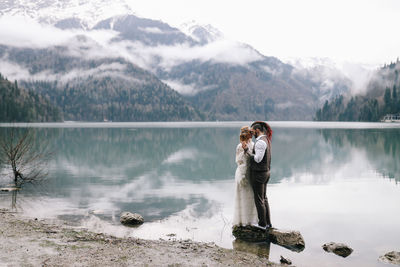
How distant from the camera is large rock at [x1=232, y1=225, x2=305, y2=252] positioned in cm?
1305

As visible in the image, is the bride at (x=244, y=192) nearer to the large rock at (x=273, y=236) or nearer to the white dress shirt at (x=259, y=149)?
the large rock at (x=273, y=236)

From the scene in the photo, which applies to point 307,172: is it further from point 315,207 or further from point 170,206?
point 170,206

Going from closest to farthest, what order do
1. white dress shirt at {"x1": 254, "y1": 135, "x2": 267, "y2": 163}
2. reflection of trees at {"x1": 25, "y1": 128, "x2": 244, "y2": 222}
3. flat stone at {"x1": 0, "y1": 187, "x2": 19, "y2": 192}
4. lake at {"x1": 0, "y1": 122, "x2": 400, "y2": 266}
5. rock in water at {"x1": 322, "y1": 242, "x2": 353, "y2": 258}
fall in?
white dress shirt at {"x1": 254, "y1": 135, "x2": 267, "y2": 163}
rock in water at {"x1": 322, "y1": 242, "x2": 353, "y2": 258}
lake at {"x1": 0, "y1": 122, "x2": 400, "y2": 266}
reflection of trees at {"x1": 25, "y1": 128, "x2": 244, "y2": 222}
flat stone at {"x1": 0, "y1": 187, "x2": 19, "y2": 192}

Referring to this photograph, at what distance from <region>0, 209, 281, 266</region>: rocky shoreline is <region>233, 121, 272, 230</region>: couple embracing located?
1.79 metres

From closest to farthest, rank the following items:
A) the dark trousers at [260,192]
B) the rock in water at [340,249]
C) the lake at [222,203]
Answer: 1. the rock in water at [340,249]
2. the dark trousers at [260,192]
3. the lake at [222,203]

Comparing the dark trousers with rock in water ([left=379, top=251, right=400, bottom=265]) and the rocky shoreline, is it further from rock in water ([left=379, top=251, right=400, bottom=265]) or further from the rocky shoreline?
rock in water ([left=379, top=251, right=400, bottom=265])

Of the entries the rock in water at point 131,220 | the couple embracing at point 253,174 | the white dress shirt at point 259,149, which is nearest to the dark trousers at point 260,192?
the couple embracing at point 253,174

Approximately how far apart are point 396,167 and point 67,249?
35330 millimetres

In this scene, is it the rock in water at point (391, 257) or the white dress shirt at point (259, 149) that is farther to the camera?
the white dress shirt at point (259, 149)

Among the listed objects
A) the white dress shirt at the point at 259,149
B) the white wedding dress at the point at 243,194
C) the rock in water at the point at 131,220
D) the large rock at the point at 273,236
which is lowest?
the rock in water at the point at 131,220

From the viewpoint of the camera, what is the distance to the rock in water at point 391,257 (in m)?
11.6

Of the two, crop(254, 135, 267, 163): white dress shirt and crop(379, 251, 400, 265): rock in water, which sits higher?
crop(254, 135, 267, 163): white dress shirt

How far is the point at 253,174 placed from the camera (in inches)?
511

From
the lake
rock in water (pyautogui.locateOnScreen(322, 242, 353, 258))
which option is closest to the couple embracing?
the lake
